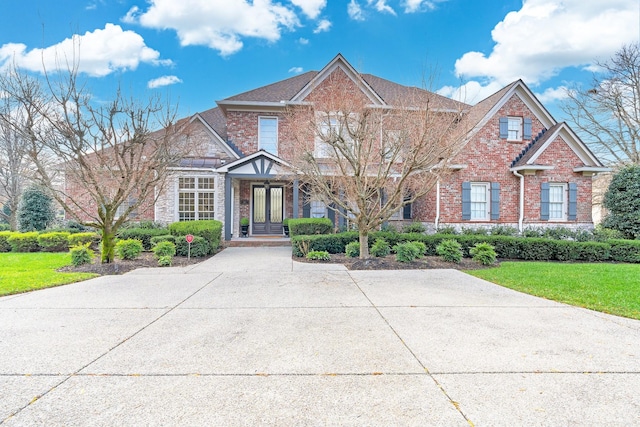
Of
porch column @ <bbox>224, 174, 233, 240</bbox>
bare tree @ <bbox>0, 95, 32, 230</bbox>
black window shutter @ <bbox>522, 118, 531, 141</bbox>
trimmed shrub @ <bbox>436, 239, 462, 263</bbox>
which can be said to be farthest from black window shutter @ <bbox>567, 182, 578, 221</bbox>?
bare tree @ <bbox>0, 95, 32, 230</bbox>

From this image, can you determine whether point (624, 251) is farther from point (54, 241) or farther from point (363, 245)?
point (54, 241)

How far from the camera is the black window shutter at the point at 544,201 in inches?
602

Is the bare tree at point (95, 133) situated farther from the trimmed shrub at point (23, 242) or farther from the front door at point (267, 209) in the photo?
the front door at point (267, 209)

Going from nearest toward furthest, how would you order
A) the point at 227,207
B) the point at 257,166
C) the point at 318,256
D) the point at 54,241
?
the point at 318,256 < the point at 54,241 < the point at 227,207 < the point at 257,166

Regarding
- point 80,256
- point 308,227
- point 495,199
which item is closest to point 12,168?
point 80,256

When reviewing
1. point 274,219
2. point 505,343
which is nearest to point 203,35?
point 274,219

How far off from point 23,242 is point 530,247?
19.4m

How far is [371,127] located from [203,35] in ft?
38.9

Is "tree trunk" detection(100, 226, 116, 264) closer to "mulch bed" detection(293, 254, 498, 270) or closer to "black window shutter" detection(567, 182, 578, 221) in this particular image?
"mulch bed" detection(293, 254, 498, 270)

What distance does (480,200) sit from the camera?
15.5 metres

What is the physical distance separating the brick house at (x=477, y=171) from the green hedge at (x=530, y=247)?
3.59 m

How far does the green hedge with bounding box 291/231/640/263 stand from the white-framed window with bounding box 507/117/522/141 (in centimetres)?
638

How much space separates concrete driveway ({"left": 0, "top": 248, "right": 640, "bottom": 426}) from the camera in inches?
96.7

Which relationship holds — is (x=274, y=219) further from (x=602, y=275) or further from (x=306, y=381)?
(x=306, y=381)
